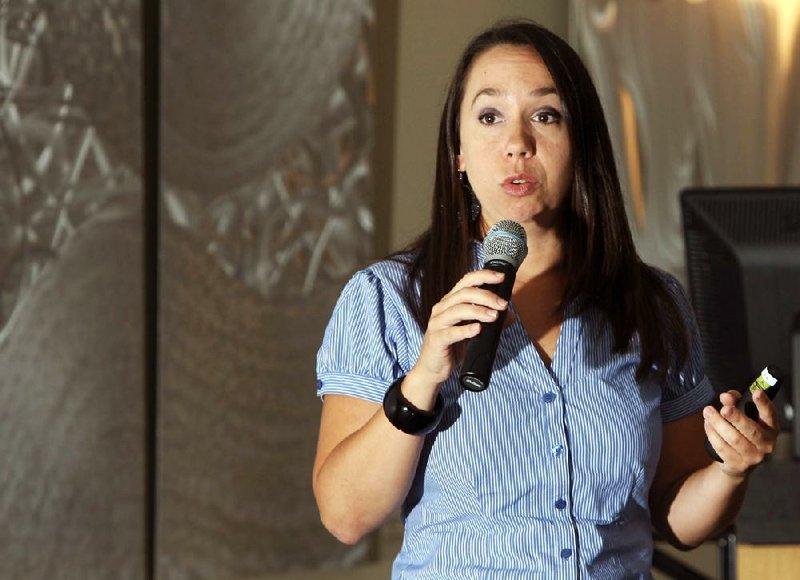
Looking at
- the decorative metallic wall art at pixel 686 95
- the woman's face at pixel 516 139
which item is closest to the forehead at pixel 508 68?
the woman's face at pixel 516 139

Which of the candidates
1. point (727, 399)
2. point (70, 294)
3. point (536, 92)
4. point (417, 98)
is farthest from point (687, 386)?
point (417, 98)

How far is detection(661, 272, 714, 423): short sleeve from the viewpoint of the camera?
1.68 m

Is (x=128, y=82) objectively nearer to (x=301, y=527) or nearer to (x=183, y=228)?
(x=183, y=228)

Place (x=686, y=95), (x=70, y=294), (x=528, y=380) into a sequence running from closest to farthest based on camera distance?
(x=528, y=380) → (x=70, y=294) → (x=686, y=95)

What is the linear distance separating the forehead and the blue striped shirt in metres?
0.28

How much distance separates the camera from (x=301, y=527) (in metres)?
3.75

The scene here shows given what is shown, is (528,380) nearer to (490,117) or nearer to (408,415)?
(408,415)

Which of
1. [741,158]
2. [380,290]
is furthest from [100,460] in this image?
[741,158]

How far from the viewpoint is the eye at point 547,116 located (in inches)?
61.9

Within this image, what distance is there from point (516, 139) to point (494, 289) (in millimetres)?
300

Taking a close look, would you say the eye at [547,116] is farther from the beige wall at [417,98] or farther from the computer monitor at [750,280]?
the beige wall at [417,98]

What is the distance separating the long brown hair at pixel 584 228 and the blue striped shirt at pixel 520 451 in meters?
0.05

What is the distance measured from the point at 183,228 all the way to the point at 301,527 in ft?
3.42

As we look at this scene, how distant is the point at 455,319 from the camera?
1281 mm
